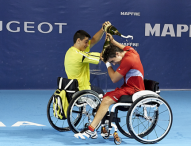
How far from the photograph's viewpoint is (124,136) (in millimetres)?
3992

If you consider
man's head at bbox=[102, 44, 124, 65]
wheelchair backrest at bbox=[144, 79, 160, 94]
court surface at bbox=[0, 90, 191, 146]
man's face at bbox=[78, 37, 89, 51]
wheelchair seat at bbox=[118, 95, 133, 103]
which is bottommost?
court surface at bbox=[0, 90, 191, 146]

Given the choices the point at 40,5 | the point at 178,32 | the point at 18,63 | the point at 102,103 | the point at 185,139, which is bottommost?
the point at 185,139

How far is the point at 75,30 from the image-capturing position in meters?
7.71

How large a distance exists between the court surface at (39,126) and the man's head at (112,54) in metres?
0.95

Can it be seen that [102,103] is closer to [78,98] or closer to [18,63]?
[78,98]

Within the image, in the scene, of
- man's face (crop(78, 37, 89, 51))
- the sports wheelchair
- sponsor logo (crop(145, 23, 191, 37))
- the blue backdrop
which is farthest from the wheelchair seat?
sponsor logo (crop(145, 23, 191, 37))

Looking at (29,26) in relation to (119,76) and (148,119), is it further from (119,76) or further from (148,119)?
(148,119)

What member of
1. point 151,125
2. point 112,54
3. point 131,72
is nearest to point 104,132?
point 151,125

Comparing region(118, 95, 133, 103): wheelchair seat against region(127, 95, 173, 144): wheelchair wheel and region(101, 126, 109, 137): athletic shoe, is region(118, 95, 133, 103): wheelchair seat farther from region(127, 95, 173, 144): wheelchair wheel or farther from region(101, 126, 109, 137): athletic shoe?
region(101, 126, 109, 137): athletic shoe

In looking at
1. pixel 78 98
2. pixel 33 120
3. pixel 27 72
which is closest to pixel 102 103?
pixel 78 98

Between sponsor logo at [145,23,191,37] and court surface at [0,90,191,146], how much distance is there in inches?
69.3

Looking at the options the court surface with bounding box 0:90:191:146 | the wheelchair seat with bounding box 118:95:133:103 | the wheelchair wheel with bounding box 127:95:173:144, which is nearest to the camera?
the wheelchair wheel with bounding box 127:95:173:144

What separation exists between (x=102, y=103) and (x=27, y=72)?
173 inches

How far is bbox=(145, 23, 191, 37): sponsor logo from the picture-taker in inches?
311
